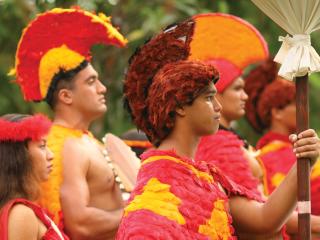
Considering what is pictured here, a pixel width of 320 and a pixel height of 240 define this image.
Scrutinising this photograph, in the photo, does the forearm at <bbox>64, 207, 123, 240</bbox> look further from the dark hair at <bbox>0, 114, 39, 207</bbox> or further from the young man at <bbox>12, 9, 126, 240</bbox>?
the dark hair at <bbox>0, 114, 39, 207</bbox>

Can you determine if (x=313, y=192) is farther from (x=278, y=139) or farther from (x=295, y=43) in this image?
(x=295, y=43)

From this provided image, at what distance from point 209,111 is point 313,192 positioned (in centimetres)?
266

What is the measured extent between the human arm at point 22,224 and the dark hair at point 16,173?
133 mm

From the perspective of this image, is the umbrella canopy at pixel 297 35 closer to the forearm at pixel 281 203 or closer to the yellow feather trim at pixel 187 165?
the forearm at pixel 281 203

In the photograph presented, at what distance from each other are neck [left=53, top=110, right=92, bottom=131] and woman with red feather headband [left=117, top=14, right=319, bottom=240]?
5.39ft

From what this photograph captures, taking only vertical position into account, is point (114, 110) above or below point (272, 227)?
below

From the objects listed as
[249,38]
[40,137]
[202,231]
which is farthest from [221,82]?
[202,231]

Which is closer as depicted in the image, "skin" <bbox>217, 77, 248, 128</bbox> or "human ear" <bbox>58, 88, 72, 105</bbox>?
"human ear" <bbox>58, 88, 72, 105</bbox>

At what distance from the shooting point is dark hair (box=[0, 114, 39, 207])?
568 cm

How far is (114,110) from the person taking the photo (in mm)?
11125

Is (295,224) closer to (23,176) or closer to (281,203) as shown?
(281,203)

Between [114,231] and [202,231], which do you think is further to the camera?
[114,231]

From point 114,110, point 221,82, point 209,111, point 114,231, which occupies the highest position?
point 209,111

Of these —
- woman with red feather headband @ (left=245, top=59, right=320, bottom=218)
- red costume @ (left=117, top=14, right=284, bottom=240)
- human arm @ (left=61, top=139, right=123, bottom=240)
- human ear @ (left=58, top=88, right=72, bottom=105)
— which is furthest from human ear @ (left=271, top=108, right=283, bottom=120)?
red costume @ (left=117, top=14, right=284, bottom=240)
